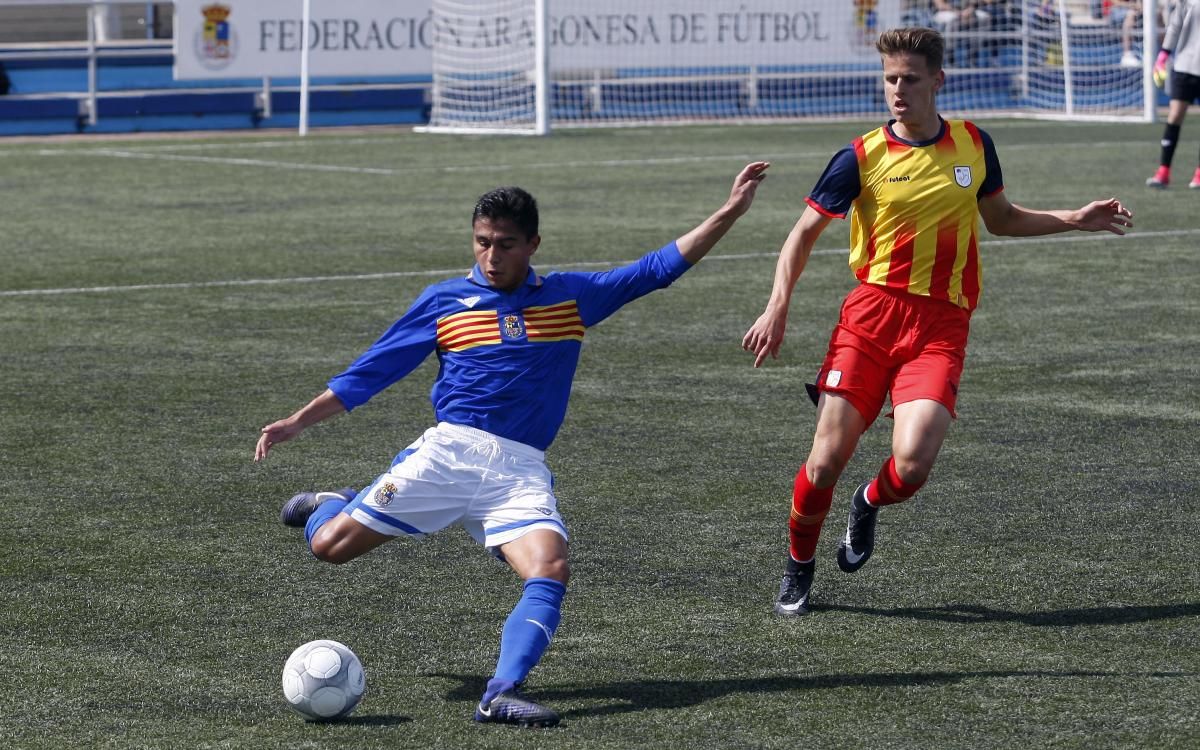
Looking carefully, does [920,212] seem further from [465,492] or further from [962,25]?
[962,25]

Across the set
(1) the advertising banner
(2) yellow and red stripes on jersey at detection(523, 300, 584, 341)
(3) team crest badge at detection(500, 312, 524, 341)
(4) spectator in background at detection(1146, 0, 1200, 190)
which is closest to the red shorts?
(2) yellow and red stripes on jersey at detection(523, 300, 584, 341)

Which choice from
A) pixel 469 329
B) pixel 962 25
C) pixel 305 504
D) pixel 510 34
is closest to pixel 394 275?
pixel 305 504

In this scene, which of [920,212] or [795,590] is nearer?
[795,590]

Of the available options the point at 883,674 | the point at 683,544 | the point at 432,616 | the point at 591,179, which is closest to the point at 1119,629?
the point at 883,674

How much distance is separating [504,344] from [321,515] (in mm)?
767

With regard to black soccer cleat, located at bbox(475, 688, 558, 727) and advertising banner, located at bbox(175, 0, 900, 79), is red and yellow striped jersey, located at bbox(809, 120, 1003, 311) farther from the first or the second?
advertising banner, located at bbox(175, 0, 900, 79)

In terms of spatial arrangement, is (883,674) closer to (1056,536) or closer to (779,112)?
(1056,536)

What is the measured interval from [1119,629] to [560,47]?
22938 mm

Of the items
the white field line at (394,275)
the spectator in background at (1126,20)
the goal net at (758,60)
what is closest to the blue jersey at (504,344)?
the white field line at (394,275)

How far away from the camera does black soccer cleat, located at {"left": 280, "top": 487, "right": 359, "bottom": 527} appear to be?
5676 mm

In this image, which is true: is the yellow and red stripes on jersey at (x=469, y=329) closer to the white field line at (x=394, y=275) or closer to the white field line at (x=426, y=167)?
the white field line at (x=394, y=275)

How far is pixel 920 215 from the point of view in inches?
231

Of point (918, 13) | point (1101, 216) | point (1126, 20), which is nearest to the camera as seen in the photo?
point (1101, 216)

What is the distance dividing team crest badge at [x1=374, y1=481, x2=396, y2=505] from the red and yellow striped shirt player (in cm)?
124
